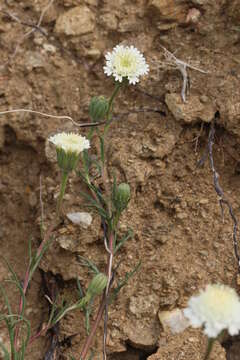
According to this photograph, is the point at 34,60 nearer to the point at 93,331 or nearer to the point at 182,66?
the point at 182,66

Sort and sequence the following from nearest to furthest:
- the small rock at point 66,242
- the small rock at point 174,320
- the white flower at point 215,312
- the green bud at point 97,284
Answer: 1. the white flower at point 215,312
2. the green bud at point 97,284
3. the small rock at point 174,320
4. the small rock at point 66,242

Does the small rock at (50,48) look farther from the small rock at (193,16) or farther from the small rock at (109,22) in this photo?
the small rock at (193,16)

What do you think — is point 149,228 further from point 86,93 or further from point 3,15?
point 3,15

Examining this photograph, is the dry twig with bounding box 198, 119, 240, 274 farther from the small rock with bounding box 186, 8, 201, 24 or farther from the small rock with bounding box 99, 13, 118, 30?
the small rock with bounding box 99, 13, 118, 30

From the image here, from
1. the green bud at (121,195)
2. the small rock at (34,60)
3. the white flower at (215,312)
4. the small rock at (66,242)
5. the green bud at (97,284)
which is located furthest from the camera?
the small rock at (34,60)

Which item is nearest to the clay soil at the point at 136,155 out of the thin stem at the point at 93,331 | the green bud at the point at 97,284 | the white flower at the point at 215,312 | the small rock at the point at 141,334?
the small rock at the point at 141,334

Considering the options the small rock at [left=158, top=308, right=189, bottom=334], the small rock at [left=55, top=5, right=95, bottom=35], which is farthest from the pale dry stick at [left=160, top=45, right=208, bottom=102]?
the small rock at [left=158, top=308, right=189, bottom=334]

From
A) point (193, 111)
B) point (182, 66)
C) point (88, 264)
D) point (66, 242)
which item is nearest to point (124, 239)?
point (88, 264)

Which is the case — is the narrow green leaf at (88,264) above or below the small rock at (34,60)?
below
